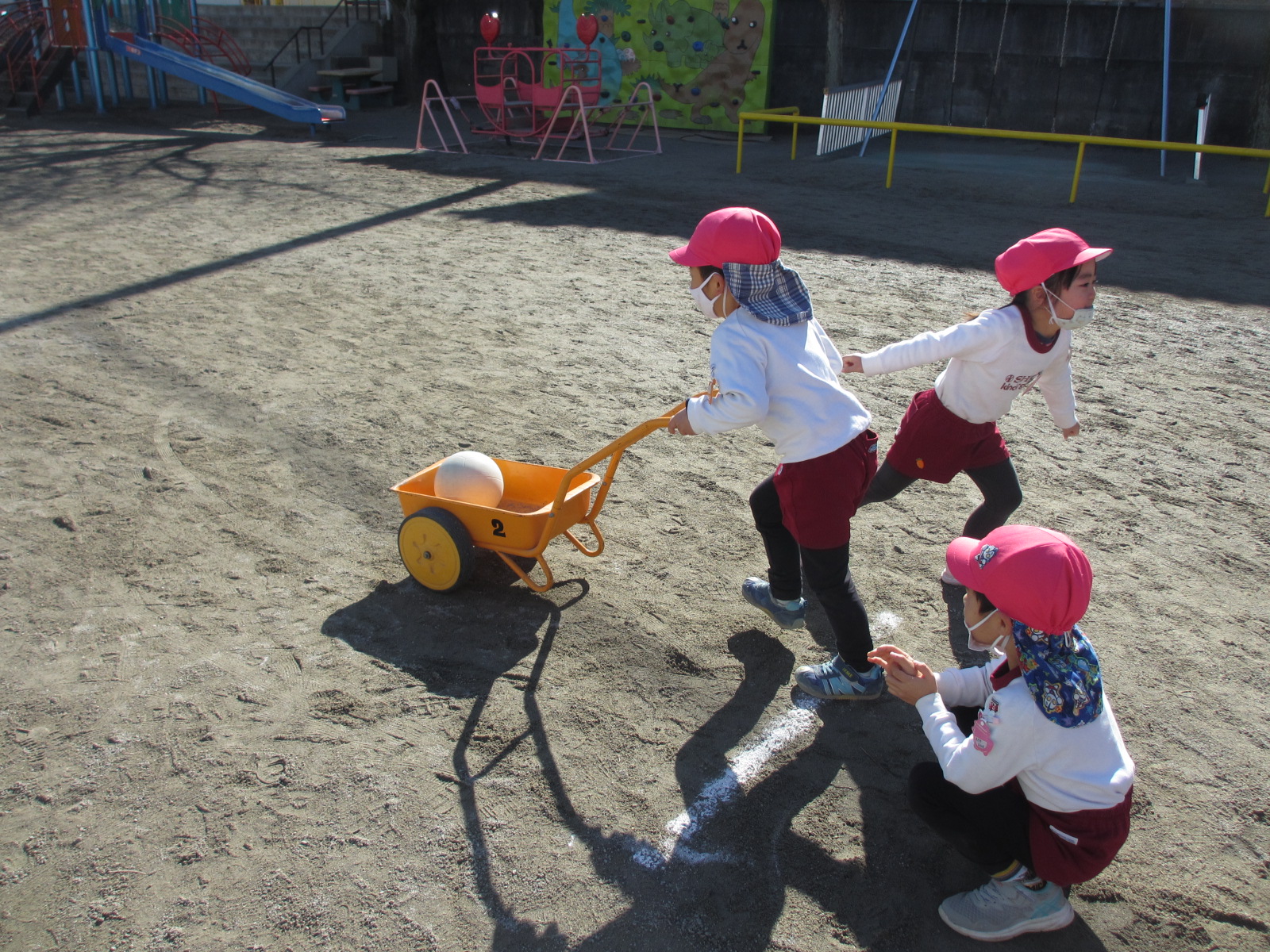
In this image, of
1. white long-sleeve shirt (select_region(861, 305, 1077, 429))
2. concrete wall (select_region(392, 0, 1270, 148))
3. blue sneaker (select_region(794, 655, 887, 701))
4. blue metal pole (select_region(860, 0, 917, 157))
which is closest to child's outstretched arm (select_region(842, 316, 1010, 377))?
white long-sleeve shirt (select_region(861, 305, 1077, 429))

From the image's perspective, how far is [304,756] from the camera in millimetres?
2783

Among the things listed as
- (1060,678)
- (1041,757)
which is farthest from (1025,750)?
(1060,678)

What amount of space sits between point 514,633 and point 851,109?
41.3 ft

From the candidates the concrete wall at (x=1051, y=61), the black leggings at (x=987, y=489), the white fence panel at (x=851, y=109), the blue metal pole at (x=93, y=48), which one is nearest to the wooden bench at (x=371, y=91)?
the blue metal pole at (x=93, y=48)

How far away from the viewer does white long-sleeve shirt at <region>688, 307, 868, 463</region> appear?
274 centimetres

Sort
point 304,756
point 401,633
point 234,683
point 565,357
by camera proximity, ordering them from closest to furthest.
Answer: point 304,756 → point 234,683 → point 401,633 → point 565,357

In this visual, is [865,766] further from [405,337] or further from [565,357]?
[405,337]

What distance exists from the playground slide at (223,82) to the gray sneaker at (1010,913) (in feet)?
51.0

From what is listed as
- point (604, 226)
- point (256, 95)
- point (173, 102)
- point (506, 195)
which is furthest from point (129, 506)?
point (173, 102)

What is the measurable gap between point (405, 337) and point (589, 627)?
3522 millimetres

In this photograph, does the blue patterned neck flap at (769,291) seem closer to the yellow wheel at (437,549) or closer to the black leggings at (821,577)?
the black leggings at (821,577)

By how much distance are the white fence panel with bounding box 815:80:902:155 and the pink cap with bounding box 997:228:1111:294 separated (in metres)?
10.6

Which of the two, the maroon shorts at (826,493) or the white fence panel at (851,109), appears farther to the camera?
the white fence panel at (851,109)

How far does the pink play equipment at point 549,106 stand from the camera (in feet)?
44.9
